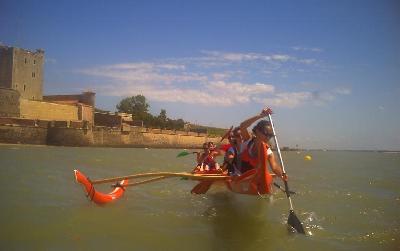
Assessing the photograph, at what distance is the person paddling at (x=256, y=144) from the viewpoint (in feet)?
22.8

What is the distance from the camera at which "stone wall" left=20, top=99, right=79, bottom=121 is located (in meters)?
42.9

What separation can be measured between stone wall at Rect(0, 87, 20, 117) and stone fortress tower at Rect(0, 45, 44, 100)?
33.8ft

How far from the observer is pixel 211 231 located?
6.41 meters

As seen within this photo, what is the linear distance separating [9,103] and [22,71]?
13290 millimetres

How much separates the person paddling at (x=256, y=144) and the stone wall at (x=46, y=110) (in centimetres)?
3940

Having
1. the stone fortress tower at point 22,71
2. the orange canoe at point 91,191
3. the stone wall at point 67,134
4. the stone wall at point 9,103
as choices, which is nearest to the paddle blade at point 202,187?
the orange canoe at point 91,191

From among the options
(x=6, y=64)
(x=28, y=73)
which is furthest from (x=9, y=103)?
(x=28, y=73)

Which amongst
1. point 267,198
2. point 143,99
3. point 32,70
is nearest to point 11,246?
point 267,198

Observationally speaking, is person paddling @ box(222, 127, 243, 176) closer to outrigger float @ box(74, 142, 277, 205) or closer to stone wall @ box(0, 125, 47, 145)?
outrigger float @ box(74, 142, 277, 205)

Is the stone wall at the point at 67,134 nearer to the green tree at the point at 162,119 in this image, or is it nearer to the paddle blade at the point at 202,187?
the green tree at the point at 162,119

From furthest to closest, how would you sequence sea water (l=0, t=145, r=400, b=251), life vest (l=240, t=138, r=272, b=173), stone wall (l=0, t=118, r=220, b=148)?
stone wall (l=0, t=118, r=220, b=148) < life vest (l=240, t=138, r=272, b=173) < sea water (l=0, t=145, r=400, b=251)

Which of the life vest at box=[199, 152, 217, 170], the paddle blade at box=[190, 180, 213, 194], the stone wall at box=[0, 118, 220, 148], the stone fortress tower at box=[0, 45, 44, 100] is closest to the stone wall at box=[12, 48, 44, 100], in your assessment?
the stone fortress tower at box=[0, 45, 44, 100]

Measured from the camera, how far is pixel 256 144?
723 cm

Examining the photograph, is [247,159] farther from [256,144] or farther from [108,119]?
[108,119]
